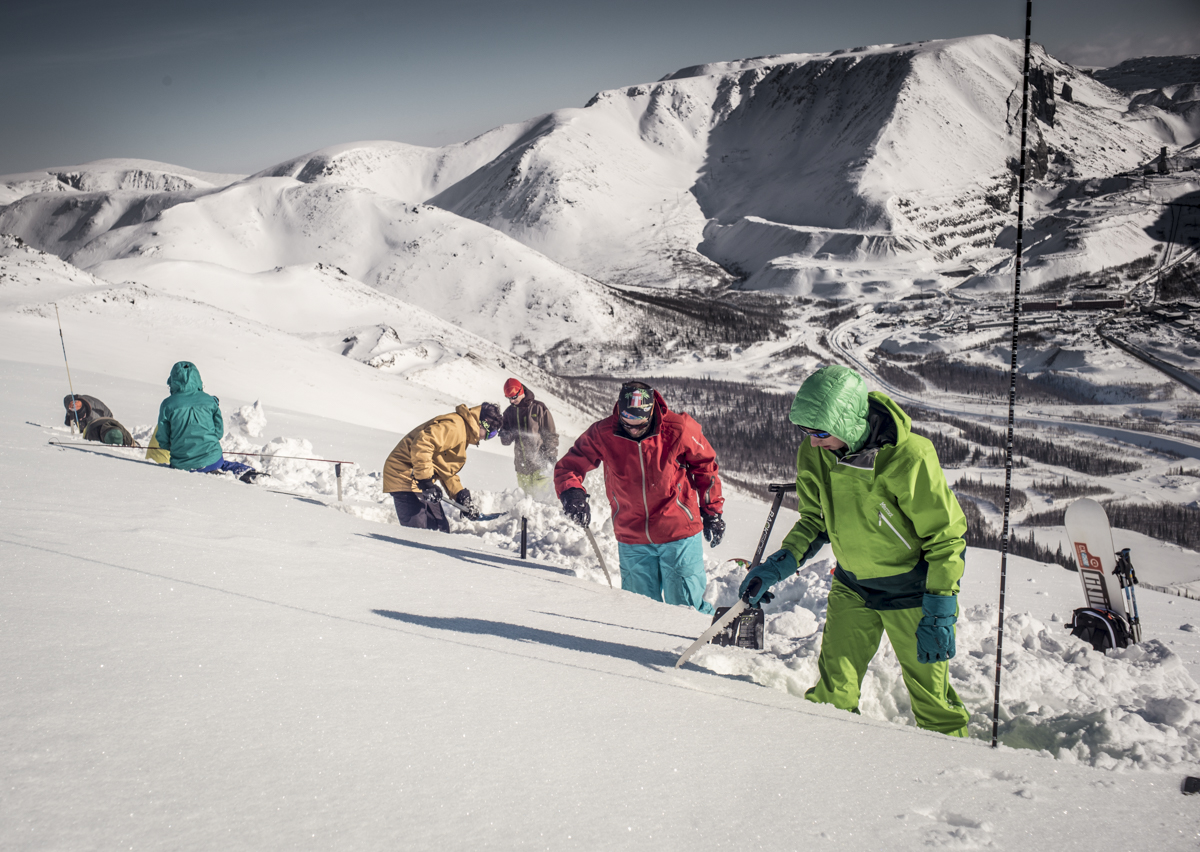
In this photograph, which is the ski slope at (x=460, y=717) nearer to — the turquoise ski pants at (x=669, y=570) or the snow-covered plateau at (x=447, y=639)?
the snow-covered plateau at (x=447, y=639)

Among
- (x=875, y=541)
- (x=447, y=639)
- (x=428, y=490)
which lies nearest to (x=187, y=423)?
(x=428, y=490)

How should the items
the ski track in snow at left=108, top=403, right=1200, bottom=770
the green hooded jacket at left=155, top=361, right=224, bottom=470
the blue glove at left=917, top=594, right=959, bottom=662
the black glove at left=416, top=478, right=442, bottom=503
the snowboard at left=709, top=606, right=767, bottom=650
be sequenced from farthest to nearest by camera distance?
the black glove at left=416, top=478, right=442, bottom=503
the green hooded jacket at left=155, top=361, right=224, bottom=470
the snowboard at left=709, top=606, right=767, bottom=650
the ski track in snow at left=108, top=403, right=1200, bottom=770
the blue glove at left=917, top=594, right=959, bottom=662

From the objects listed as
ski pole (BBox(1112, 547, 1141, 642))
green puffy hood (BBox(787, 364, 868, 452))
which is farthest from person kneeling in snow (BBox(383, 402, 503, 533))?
ski pole (BBox(1112, 547, 1141, 642))

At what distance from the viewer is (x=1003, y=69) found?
121250 millimetres

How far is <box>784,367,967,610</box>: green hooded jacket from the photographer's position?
306 centimetres

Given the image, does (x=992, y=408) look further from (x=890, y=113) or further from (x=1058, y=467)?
(x=890, y=113)

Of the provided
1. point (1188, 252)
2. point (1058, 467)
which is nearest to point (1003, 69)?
point (1188, 252)

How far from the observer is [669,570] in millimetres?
5273

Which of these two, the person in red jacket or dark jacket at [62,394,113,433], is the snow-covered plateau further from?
the person in red jacket

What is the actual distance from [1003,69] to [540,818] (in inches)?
5929

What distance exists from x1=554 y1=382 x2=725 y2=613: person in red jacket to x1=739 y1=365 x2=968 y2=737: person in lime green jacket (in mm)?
1447

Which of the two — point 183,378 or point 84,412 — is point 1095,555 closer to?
point 183,378

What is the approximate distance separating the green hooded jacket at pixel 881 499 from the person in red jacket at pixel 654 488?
1633mm

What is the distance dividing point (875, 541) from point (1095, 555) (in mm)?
3191
